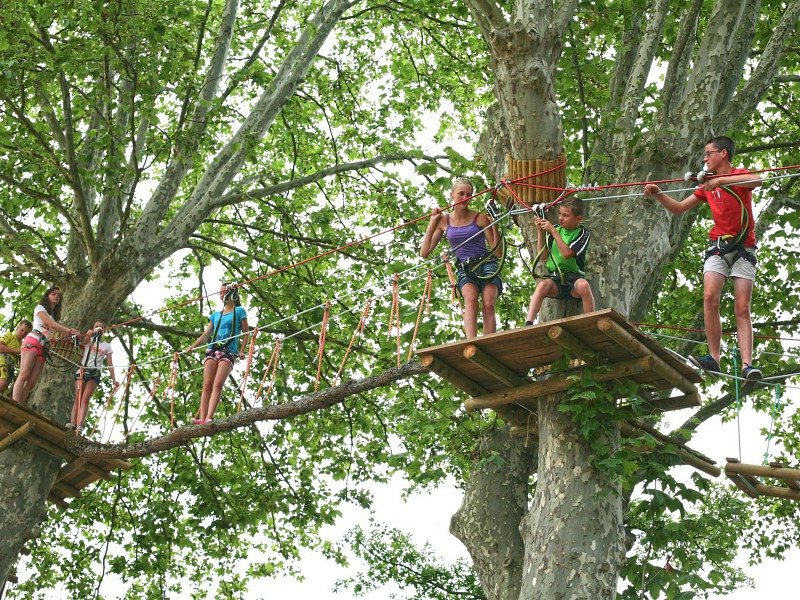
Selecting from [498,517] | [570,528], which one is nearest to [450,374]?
[570,528]

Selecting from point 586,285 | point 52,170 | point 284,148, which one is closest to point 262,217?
point 284,148

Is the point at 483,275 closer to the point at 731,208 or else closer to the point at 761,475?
the point at 731,208

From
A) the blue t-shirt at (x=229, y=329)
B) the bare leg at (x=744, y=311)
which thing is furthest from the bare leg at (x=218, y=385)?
the bare leg at (x=744, y=311)

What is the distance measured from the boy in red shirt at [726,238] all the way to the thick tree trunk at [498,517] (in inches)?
129

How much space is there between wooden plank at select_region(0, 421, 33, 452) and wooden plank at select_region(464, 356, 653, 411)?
4.40 meters

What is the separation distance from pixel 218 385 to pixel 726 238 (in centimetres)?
455

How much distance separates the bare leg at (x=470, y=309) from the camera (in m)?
7.11

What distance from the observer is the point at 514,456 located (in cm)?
1011

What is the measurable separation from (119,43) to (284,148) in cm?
660

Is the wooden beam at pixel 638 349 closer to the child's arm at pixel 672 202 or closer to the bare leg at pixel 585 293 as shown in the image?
the bare leg at pixel 585 293

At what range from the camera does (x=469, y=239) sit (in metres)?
7.32

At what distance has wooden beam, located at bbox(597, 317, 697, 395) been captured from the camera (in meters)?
6.13

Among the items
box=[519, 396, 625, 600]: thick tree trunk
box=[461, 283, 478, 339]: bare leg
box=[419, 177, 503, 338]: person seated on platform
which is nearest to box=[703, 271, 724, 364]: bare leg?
box=[519, 396, 625, 600]: thick tree trunk

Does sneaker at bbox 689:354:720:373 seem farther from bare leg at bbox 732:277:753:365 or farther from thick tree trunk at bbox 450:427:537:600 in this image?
thick tree trunk at bbox 450:427:537:600
